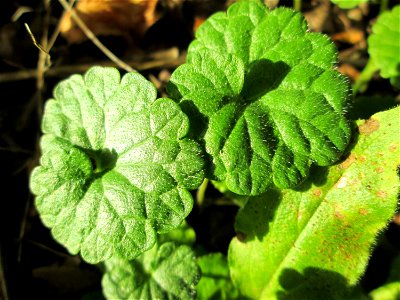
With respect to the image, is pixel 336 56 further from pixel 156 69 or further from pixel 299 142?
pixel 156 69

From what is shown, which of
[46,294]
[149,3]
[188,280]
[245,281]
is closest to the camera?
[188,280]

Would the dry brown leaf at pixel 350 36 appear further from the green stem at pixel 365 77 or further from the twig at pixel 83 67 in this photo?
the twig at pixel 83 67

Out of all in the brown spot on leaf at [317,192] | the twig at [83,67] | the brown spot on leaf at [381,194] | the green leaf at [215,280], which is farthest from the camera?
the twig at [83,67]

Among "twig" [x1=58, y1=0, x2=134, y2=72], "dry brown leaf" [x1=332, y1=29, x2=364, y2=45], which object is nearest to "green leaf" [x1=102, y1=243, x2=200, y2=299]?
"twig" [x1=58, y1=0, x2=134, y2=72]

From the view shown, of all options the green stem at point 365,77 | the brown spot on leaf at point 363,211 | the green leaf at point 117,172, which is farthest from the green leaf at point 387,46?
the green leaf at point 117,172

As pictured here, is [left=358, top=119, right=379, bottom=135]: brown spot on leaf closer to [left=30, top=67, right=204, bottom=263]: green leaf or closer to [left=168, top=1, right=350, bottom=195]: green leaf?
[left=168, top=1, right=350, bottom=195]: green leaf

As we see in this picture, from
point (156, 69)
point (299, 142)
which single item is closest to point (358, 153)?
point (299, 142)
